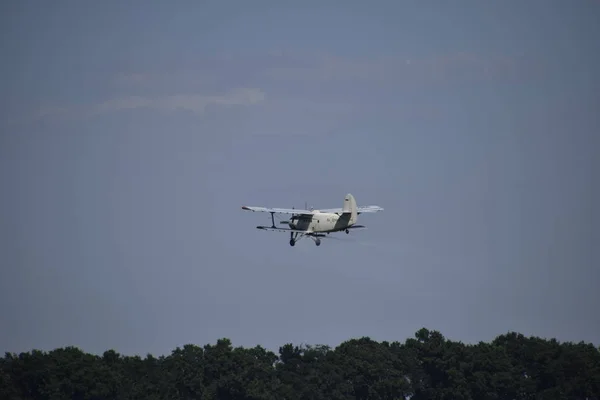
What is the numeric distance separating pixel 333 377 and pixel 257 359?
8160mm

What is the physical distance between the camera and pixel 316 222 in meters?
99.0

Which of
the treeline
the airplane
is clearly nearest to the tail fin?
the airplane

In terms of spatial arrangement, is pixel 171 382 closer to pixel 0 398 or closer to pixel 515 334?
pixel 0 398

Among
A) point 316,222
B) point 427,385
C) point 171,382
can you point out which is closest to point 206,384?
point 171,382

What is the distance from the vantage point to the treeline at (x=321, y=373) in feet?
417

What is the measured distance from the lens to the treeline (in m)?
127

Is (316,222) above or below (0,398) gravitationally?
above

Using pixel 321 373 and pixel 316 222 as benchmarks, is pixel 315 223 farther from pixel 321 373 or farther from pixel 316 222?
pixel 321 373

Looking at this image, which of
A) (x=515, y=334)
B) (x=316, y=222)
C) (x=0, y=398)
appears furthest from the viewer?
(x=515, y=334)

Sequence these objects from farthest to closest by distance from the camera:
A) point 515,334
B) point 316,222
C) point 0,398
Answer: point 515,334 → point 0,398 → point 316,222

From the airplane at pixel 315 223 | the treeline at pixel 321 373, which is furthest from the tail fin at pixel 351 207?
the treeline at pixel 321 373

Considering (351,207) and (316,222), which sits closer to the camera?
(316,222)

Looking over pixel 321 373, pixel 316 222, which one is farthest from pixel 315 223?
pixel 321 373

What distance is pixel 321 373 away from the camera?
13188 centimetres
